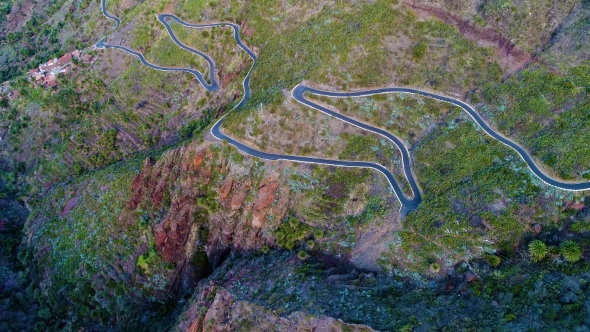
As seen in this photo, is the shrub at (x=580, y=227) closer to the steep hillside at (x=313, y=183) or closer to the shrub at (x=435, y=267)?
the steep hillside at (x=313, y=183)

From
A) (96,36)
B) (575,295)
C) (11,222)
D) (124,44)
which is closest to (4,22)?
(96,36)

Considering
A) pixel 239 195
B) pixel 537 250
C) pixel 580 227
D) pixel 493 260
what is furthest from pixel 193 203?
pixel 580 227

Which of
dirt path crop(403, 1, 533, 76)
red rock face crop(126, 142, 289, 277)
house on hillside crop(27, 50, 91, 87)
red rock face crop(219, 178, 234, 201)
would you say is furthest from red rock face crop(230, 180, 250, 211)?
house on hillside crop(27, 50, 91, 87)

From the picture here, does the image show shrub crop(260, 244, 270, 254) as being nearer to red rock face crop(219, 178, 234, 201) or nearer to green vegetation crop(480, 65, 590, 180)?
red rock face crop(219, 178, 234, 201)

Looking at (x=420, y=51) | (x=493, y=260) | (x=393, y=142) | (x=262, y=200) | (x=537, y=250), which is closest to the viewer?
(x=537, y=250)

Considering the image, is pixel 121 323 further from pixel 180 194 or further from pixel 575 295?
pixel 575 295

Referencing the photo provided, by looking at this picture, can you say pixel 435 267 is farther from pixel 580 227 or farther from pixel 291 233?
pixel 291 233

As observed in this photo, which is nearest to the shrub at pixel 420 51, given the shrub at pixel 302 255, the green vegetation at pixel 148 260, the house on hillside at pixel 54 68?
the shrub at pixel 302 255
